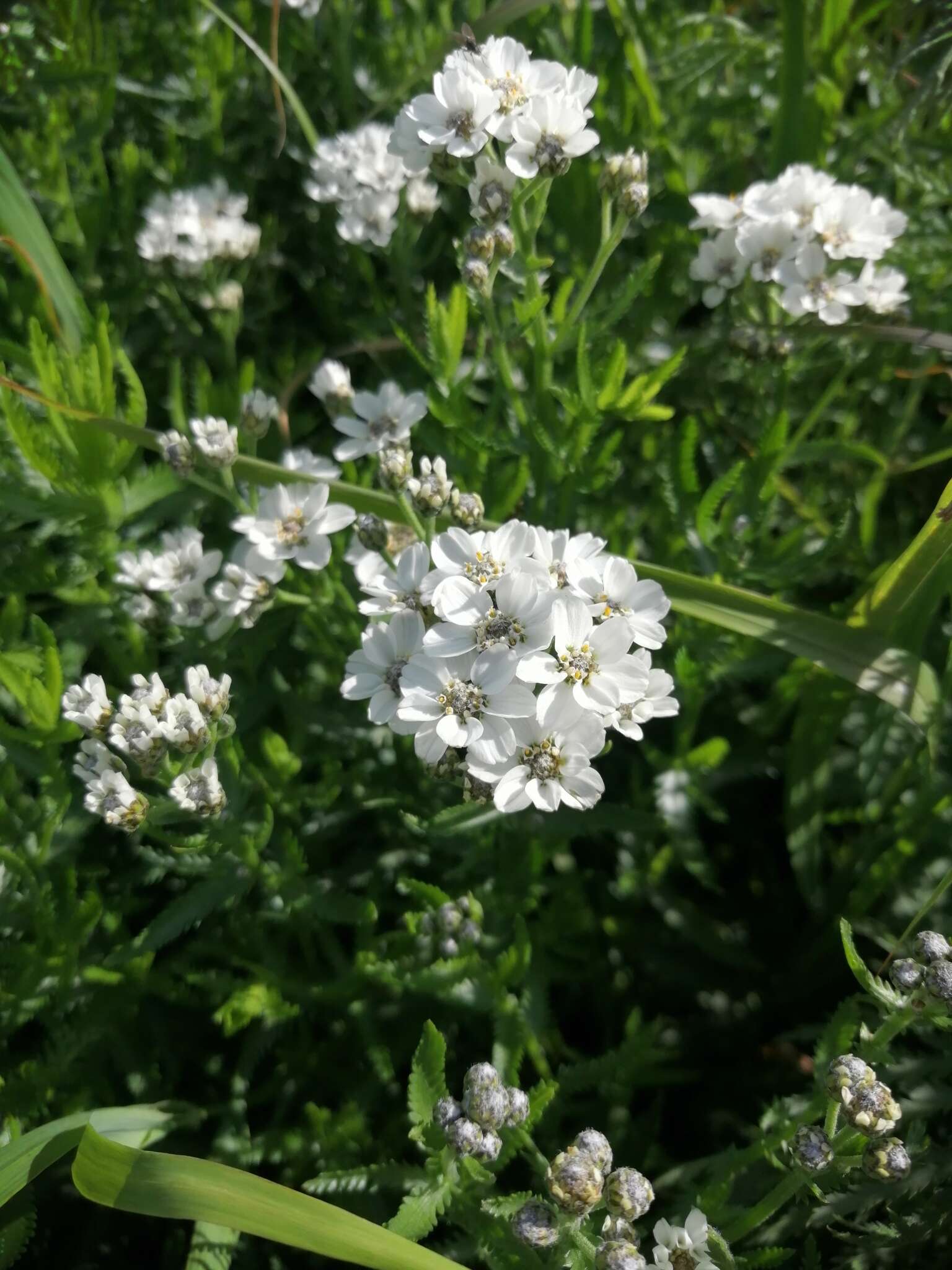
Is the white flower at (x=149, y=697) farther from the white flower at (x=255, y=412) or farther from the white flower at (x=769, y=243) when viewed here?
the white flower at (x=769, y=243)

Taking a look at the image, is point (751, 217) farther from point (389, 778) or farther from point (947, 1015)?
point (947, 1015)

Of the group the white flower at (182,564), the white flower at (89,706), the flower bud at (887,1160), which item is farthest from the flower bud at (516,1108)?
the white flower at (182,564)

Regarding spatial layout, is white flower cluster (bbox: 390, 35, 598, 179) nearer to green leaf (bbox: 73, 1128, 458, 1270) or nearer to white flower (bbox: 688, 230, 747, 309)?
white flower (bbox: 688, 230, 747, 309)

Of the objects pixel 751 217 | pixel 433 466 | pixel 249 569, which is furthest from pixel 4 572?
pixel 751 217

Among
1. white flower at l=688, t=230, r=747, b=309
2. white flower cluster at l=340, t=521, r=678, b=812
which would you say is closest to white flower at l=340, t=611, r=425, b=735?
white flower cluster at l=340, t=521, r=678, b=812

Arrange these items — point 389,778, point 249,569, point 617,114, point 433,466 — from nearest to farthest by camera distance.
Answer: point 433,466, point 249,569, point 389,778, point 617,114

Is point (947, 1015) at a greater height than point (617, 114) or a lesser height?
lesser
